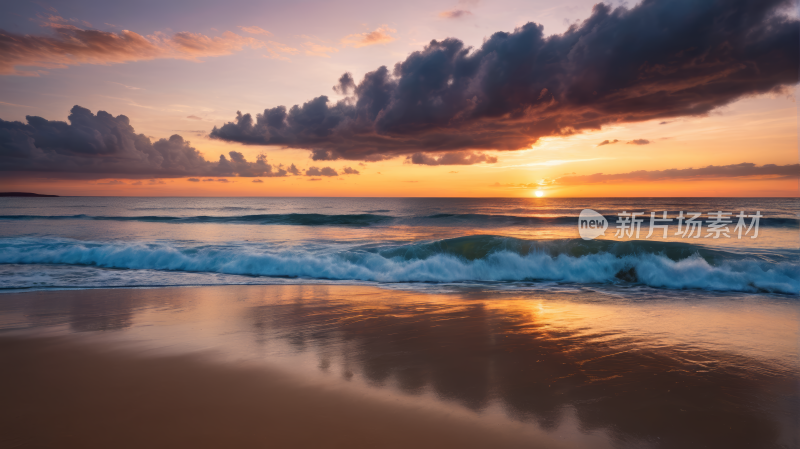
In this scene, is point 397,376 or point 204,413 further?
point 397,376

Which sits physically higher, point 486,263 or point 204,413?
point 204,413

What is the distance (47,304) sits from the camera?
770cm

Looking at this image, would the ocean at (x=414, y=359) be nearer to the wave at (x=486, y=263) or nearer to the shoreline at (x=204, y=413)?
the shoreline at (x=204, y=413)

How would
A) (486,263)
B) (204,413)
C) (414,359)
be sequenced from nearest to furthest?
(204,413)
(414,359)
(486,263)

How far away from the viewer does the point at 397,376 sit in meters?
4.34

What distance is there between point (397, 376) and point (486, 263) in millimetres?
8688

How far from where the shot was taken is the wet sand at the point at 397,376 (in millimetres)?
3223

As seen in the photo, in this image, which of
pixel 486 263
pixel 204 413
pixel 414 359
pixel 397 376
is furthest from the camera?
pixel 486 263

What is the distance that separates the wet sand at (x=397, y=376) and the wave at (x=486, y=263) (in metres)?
3.22

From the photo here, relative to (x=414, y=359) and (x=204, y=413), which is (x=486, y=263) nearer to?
(x=414, y=359)

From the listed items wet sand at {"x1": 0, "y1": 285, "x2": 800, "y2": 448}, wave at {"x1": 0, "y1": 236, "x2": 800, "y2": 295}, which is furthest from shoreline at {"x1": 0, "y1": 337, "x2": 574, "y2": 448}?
wave at {"x1": 0, "y1": 236, "x2": 800, "y2": 295}

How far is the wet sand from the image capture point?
3.22 meters

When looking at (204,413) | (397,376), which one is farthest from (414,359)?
(204,413)

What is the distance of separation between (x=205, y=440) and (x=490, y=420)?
2373mm
